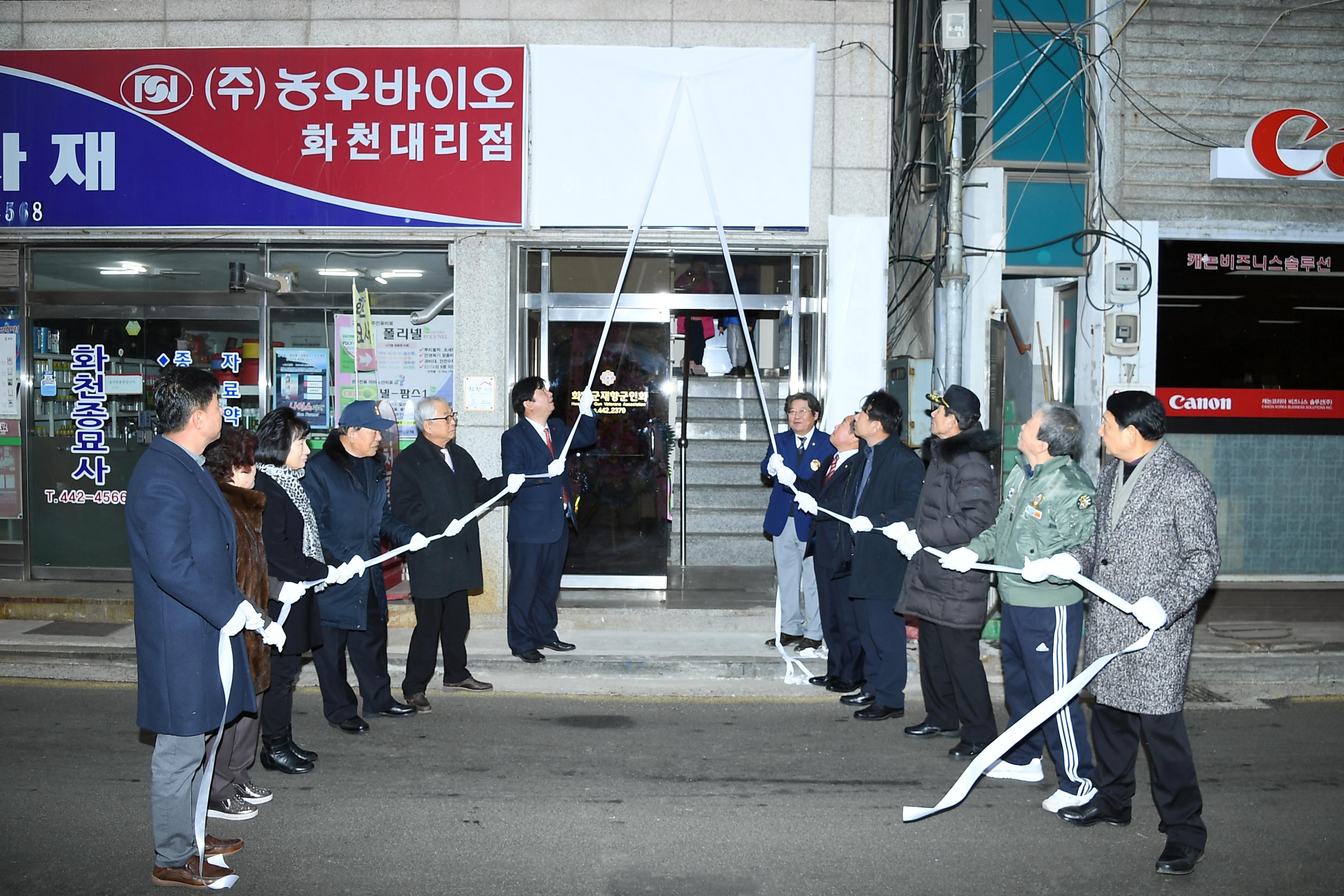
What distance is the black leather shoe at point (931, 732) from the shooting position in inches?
237

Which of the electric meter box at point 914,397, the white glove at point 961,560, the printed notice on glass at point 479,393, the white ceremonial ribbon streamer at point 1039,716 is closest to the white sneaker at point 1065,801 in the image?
the white ceremonial ribbon streamer at point 1039,716

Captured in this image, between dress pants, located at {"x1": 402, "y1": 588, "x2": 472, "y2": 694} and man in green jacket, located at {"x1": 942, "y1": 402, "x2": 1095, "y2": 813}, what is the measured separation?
3.53m

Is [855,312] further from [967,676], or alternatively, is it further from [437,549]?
[437,549]

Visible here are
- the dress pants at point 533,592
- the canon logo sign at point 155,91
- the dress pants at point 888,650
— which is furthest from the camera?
the canon logo sign at point 155,91

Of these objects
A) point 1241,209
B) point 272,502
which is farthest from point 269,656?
point 1241,209

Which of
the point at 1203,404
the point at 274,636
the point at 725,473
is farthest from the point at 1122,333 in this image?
the point at 274,636

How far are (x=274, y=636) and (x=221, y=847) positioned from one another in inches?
37.0

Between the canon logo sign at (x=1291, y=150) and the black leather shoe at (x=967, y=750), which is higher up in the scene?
the canon logo sign at (x=1291, y=150)

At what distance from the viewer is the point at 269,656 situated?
4867 mm

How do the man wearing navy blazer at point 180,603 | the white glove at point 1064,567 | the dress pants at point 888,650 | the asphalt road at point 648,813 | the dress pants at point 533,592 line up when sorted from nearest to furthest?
the man wearing navy blazer at point 180,603
the asphalt road at point 648,813
the white glove at point 1064,567
the dress pants at point 888,650
the dress pants at point 533,592

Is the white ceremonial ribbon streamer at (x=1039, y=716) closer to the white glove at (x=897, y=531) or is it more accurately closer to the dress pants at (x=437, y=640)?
the white glove at (x=897, y=531)

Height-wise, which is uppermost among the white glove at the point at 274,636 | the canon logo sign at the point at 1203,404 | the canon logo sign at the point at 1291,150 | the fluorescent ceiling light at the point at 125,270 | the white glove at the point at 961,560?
the canon logo sign at the point at 1291,150

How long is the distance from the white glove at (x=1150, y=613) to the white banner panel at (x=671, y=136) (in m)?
5.43

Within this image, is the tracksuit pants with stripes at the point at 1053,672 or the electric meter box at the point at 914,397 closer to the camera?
the tracksuit pants with stripes at the point at 1053,672
